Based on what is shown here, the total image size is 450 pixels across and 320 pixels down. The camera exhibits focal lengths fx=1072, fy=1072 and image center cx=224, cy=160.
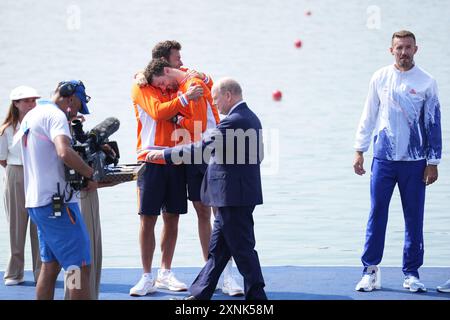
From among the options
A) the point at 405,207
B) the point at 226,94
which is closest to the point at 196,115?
the point at 226,94

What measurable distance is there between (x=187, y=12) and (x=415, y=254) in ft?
93.0

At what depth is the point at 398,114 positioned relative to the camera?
28.1 feet

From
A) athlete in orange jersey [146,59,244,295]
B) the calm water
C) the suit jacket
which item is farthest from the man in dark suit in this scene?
the calm water

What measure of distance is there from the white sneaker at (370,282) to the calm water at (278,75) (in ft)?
4.03

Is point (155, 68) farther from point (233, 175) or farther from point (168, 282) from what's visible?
point (168, 282)

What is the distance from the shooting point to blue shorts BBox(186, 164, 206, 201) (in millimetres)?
8672

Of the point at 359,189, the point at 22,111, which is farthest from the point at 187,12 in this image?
the point at 22,111

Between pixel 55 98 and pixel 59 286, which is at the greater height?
pixel 55 98

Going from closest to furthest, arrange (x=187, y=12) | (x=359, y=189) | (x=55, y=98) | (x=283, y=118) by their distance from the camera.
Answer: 1. (x=55, y=98)
2. (x=359, y=189)
3. (x=283, y=118)
4. (x=187, y=12)

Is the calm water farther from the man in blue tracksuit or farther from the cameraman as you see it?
the cameraman

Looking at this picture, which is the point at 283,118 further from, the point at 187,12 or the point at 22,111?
the point at 187,12

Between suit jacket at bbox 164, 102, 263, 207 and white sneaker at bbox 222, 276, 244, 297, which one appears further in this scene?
white sneaker at bbox 222, 276, 244, 297

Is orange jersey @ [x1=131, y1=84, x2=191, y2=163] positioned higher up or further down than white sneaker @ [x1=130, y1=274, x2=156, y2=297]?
higher up

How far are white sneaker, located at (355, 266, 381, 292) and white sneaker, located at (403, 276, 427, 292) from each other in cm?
22
